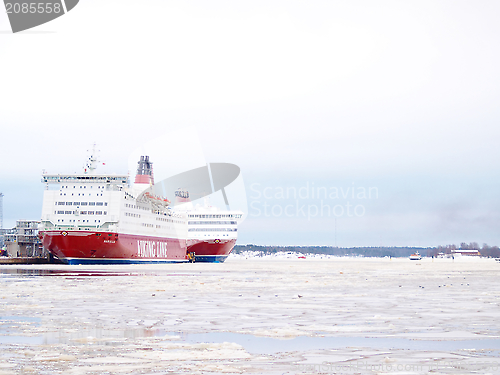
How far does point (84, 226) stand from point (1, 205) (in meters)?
61.3

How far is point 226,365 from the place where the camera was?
7586mm

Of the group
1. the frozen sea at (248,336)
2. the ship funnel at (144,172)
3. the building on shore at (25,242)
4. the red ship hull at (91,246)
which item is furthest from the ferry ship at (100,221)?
the frozen sea at (248,336)

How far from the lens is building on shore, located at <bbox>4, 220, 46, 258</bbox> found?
266 feet

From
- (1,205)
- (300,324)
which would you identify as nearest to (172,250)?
(1,205)

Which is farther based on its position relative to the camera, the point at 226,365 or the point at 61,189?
the point at 61,189

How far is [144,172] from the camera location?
88.1 meters

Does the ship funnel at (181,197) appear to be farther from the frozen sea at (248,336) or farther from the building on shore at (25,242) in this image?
the frozen sea at (248,336)

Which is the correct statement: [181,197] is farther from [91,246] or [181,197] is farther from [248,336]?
[248,336]

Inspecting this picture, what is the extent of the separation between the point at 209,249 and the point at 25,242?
2720 cm

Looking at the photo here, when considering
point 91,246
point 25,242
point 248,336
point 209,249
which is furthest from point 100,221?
point 248,336

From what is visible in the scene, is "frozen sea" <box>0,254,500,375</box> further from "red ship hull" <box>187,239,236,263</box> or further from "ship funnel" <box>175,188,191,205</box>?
"ship funnel" <box>175,188,191,205</box>

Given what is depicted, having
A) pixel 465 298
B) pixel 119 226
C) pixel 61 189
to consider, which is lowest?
pixel 465 298

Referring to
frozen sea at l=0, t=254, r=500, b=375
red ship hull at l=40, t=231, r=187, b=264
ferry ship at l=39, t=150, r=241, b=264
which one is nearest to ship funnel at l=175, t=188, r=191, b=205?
ferry ship at l=39, t=150, r=241, b=264

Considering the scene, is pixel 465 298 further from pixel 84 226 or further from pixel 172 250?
pixel 172 250
